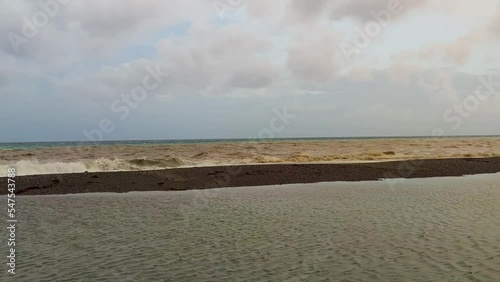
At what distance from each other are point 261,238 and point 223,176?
1798 cm

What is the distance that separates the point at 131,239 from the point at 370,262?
6.40 metres

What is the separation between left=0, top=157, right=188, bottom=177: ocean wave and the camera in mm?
34013

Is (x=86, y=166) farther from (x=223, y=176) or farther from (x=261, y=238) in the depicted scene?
(x=261, y=238)

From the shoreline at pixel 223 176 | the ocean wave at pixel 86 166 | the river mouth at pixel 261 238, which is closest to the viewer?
the river mouth at pixel 261 238

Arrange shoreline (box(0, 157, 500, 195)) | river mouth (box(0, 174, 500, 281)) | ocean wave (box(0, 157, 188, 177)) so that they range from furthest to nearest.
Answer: ocean wave (box(0, 157, 188, 177)) < shoreline (box(0, 157, 500, 195)) < river mouth (box(0, 174, 500, 281))

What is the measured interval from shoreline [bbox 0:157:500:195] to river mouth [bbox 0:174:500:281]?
439cm

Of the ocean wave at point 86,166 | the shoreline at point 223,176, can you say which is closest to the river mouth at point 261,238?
the shoreline at point 223,176

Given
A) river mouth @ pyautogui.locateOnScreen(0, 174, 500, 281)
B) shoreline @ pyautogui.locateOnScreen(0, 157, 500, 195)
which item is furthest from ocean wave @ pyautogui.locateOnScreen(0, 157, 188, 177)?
river mouth @ pyautogui.locateOnScreen(0, 174, 500, 281)

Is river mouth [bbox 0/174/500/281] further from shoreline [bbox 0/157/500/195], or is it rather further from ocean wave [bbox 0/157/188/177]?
ocean wave [bbox 0/157/188/177]

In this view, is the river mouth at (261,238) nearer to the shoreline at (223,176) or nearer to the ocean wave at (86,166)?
the shoreline at (223,176)

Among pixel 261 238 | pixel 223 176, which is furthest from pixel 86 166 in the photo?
pixel 261 238

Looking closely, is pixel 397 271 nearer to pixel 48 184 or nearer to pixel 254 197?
pixel 254 197

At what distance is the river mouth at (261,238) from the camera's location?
31.2 ft

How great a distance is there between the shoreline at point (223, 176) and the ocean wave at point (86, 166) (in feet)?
14.3
